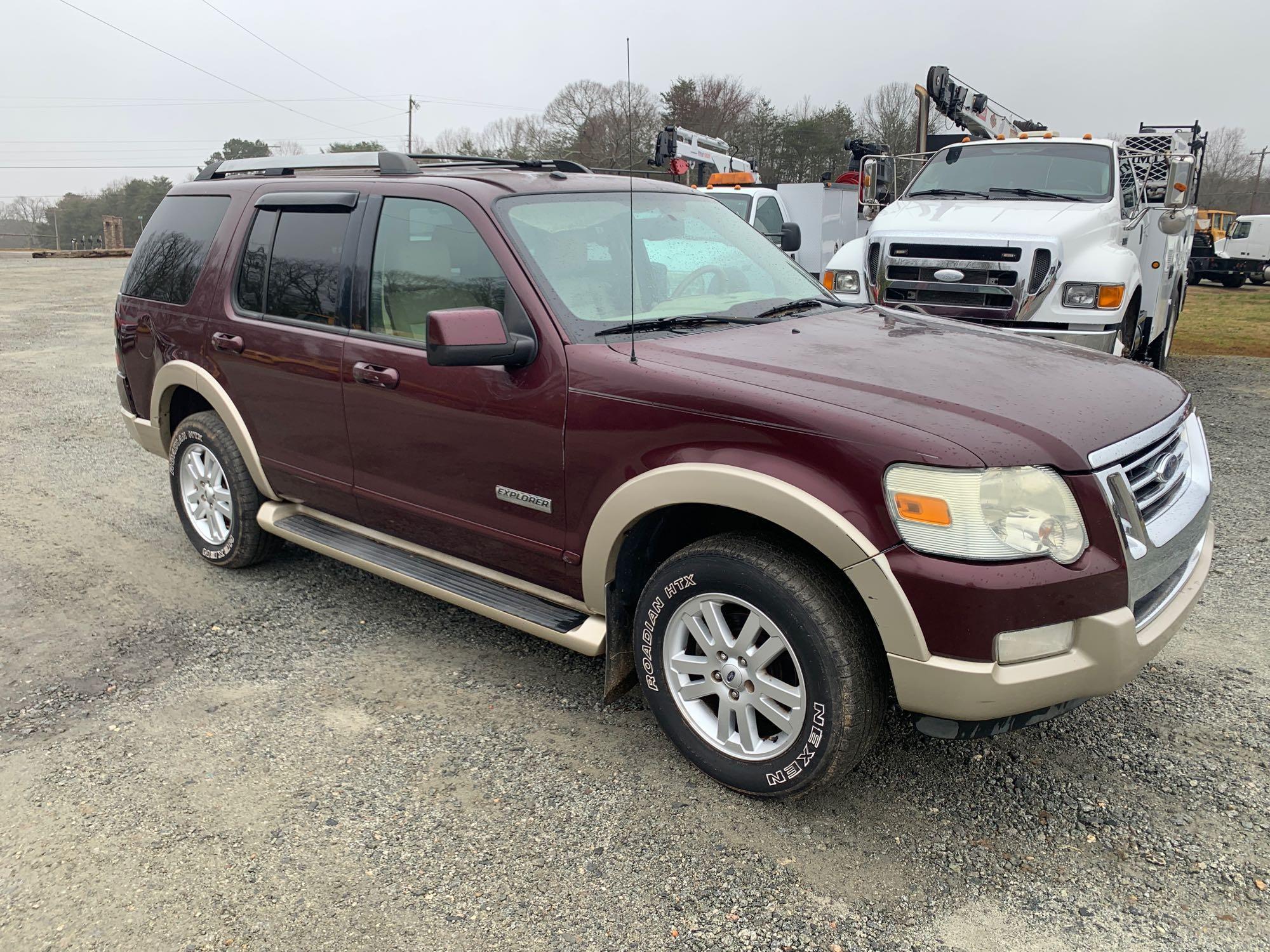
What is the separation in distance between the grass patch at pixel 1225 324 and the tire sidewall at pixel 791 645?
1202 cm

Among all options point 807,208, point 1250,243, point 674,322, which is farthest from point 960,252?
point 1250,243

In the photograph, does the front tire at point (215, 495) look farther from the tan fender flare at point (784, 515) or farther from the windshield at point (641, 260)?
the tan fender flare at point (784, 515)

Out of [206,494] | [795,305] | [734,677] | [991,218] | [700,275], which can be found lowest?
[734,677]

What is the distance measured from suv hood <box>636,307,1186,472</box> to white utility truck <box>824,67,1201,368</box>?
3218mm

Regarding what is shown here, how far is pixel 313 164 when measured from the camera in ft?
15.1

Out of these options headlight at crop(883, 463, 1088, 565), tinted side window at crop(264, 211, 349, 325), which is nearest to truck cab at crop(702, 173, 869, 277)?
tinted side window at crop(264, 211, 349, 325)

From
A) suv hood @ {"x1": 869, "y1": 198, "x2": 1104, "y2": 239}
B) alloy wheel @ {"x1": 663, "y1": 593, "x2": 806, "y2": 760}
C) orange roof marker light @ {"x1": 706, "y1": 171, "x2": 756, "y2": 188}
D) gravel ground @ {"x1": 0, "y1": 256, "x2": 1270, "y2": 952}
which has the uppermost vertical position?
orange roof marker light @ {"x1": 706, "y1": 171, "x2": 756, "y2": 188}

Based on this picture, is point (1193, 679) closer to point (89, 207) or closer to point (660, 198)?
point (660, 198)

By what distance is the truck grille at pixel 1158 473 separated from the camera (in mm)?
2795

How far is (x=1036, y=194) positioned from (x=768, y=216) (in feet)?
16.5

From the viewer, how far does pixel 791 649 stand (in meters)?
2.81

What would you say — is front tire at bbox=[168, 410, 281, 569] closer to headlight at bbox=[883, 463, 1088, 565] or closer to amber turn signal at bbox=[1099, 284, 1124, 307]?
headlight at bbox=[883, 463, 1088, 565]

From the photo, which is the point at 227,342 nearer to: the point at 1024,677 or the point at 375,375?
the point at 375,375

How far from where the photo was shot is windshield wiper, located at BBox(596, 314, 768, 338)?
3.38 m
